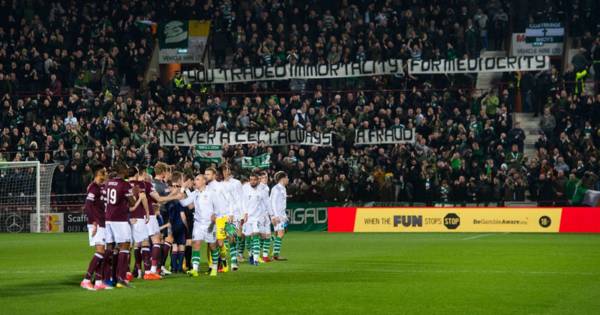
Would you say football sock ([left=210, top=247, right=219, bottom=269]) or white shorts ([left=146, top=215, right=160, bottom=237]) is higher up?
white shorts ([left=146, top=215, right=160, bottom=237])

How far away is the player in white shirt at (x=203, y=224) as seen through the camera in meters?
21.7

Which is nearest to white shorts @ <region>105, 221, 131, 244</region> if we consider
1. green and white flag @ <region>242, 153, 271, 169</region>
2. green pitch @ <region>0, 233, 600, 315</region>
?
green pitch @ <region>0, 233, 600, 315</region>

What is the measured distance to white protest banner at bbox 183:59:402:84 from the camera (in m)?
44.7

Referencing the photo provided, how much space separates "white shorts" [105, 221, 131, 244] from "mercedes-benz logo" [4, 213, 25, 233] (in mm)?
24957

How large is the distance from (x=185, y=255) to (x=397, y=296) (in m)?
7.19

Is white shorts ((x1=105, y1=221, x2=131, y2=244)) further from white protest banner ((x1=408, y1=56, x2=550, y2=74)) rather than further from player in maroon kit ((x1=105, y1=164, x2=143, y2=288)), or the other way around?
white protest banner ((x1=408, y1=56, x2=550, y2=74))

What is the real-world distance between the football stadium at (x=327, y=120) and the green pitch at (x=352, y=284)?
393 mm

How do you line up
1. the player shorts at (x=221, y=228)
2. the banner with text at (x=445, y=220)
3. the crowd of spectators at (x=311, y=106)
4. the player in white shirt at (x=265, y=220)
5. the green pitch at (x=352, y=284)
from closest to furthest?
1. the green pitch at (x=352, y=284)
2. the player shorts at (x=221, y=228)
3. the player in white shirt at (x=265, y=220)
4. the banner with text at (x=445, y=220)
5. the crowd of spectators at (x=311, y=106)

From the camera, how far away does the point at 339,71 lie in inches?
1775

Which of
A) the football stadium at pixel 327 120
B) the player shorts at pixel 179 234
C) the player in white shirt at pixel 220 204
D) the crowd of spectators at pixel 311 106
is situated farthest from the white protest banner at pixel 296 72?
the player shorts at pixel 179 234

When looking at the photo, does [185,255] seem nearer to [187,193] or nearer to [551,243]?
[187,193]

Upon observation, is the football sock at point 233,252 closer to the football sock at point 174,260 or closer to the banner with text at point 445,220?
the football sock at point 174,260

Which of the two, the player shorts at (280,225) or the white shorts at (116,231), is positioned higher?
the white shorts at (116,231)

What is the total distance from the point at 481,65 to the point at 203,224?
2374cm
